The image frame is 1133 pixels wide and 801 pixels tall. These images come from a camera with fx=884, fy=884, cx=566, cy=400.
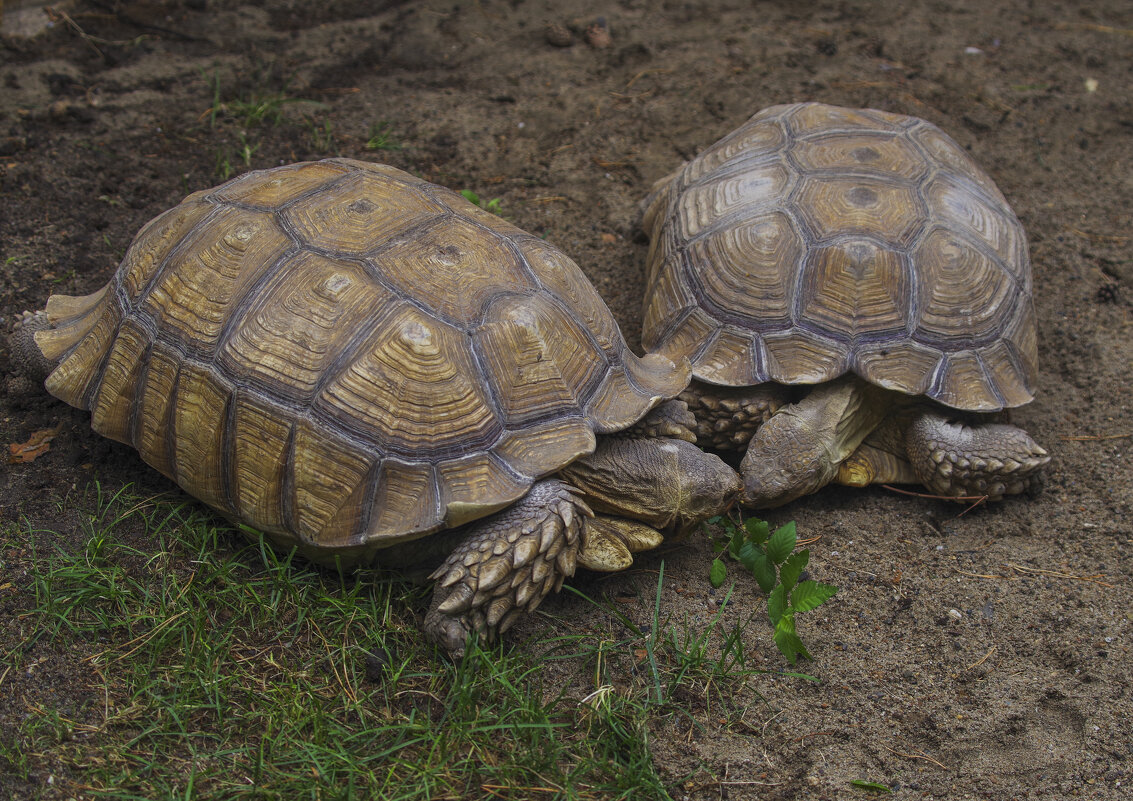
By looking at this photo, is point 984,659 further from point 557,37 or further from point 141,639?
point 557,37

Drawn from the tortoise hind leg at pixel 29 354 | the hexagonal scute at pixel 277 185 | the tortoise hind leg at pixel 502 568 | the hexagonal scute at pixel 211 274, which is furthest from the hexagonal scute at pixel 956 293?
the tortoise hind leg at pixel 29 354

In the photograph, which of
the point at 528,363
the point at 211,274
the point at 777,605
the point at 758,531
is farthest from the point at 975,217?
the point at 211,274

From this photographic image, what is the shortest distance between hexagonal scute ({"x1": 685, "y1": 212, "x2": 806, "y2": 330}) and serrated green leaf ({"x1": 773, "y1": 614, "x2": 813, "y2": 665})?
1.18 meters

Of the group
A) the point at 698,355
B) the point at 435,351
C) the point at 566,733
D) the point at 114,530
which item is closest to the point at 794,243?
the point at 698,355

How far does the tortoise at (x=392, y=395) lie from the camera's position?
2.67 meters

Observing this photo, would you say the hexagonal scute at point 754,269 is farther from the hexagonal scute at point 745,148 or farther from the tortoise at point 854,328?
the hexagonal scute at point 745,148

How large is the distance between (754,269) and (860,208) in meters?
0.50

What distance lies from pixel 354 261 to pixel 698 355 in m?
1.38

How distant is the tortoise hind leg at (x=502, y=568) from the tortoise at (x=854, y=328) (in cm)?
93

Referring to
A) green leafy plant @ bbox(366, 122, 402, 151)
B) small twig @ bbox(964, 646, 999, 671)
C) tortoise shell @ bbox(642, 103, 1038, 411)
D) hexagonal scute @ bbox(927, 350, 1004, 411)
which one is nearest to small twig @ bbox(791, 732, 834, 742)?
small twig @ bbox(964, 646, 999, 671)

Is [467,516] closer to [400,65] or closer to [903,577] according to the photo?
[903,577]

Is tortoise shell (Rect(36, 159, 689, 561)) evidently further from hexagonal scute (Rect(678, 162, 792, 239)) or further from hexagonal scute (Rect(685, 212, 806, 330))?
hexagonal scute (Rect(678, 162, 792, 239))

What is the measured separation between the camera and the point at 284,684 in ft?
8.52

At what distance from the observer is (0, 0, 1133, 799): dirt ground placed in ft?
8.89
